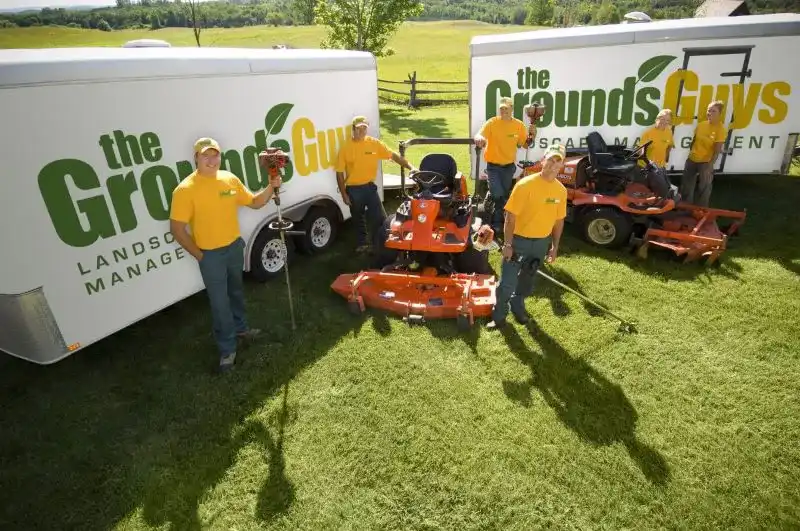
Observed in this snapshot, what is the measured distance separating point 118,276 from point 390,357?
114 inches

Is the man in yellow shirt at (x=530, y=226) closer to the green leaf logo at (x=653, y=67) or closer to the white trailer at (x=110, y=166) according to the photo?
the white trailer at (x=110, y=166)

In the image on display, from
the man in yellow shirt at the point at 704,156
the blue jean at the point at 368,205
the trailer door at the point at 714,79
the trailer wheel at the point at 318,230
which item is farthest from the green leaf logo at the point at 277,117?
the trailer door at the point at 714,79

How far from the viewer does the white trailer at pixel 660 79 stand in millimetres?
8570

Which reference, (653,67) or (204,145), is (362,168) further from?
(653,67)

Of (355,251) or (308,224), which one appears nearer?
(308,224)

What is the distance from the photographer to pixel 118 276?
471 centimetres

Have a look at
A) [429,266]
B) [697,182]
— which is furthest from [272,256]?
[697,182]

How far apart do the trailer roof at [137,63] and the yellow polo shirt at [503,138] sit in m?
2.75

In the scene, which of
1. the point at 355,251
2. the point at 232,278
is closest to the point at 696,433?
the point at 232,278

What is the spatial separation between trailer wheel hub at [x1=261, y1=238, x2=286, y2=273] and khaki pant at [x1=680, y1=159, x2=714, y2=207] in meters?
6.89

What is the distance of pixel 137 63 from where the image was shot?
4477 mm

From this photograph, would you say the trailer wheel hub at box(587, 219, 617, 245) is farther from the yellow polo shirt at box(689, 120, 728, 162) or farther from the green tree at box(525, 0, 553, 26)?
the green tree at box(525, 0, 553, 26)

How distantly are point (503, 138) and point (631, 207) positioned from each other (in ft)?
7.46

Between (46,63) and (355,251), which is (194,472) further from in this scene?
(355,251)
